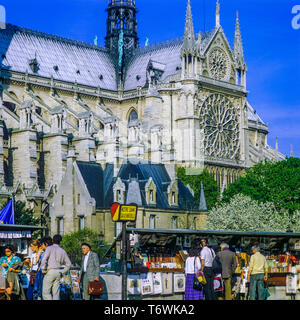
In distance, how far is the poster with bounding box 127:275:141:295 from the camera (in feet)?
67.9

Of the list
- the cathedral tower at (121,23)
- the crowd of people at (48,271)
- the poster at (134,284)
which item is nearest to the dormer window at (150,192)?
the poster at (134,284)

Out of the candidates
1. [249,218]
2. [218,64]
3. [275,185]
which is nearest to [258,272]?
[249,218]

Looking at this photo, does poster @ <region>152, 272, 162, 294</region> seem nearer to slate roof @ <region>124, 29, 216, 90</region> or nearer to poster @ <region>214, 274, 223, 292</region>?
poster @ <region>214, 274, 223, 292</region>

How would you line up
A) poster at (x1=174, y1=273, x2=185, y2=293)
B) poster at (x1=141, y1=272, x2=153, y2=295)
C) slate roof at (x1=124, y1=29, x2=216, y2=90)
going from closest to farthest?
poster at (x1=141, y1=272, x2=153, y2=295) → poster at (x1=174, y1=273, x2=185, y2=293) → slate roof at (x1=124, y1=29, x2=216, y2=90)

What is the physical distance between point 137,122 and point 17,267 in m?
51.0

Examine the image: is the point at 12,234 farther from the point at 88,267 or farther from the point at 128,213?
the point at 128,213

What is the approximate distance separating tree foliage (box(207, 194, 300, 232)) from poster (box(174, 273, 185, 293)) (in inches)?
1154

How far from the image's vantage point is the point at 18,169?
5772 cm

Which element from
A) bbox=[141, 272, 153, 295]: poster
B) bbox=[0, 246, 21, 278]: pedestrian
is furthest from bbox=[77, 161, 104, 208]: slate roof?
bbox=[0, 246, 21, 278]: pedestrian

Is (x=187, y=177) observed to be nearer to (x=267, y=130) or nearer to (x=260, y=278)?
(x=267, y=130)

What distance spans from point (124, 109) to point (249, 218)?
91.9ft

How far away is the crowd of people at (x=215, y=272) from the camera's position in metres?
19.2

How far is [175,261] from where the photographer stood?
2245 centimetres
